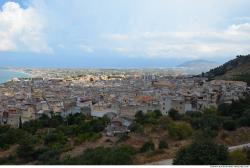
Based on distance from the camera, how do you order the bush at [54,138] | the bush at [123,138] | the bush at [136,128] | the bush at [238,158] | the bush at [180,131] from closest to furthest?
the bush at [238,158] < the bush at [180,131] < the bush at [123,138] < the bush at [54,138] < the bush at [136,128]

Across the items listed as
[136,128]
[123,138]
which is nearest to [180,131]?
[123,138]

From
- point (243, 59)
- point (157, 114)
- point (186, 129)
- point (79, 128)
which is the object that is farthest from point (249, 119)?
point (243, 59)

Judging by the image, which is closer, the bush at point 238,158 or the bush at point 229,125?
the bush at point 238,158

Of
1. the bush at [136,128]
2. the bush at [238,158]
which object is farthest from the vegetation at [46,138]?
the bush at [238,158]

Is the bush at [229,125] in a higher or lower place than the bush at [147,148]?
higher

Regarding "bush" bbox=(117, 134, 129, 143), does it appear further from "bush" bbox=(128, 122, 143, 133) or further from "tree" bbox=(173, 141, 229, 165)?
"tree" bbox=(173, 141, 229, 165)

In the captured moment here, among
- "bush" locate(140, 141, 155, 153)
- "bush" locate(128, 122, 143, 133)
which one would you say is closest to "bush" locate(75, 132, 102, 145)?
"bush" locate(128, 122, 143, 133)

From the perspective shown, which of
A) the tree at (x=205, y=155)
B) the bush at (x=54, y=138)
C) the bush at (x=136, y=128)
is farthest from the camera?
the bush at (x=136, y=128)

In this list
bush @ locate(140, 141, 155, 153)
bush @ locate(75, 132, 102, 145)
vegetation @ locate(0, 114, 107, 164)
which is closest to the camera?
bush @ locate(140, 141, 155, 153)

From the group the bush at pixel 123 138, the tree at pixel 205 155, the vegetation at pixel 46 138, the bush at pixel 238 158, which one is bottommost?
the vegetation at pixel 46 138

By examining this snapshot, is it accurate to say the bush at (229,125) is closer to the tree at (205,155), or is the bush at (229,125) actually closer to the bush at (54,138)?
the bush at (54,138)

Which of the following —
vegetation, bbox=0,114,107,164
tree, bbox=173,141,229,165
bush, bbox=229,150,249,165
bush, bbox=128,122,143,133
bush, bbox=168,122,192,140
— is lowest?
vegetation, bbox=0,114,107,164
